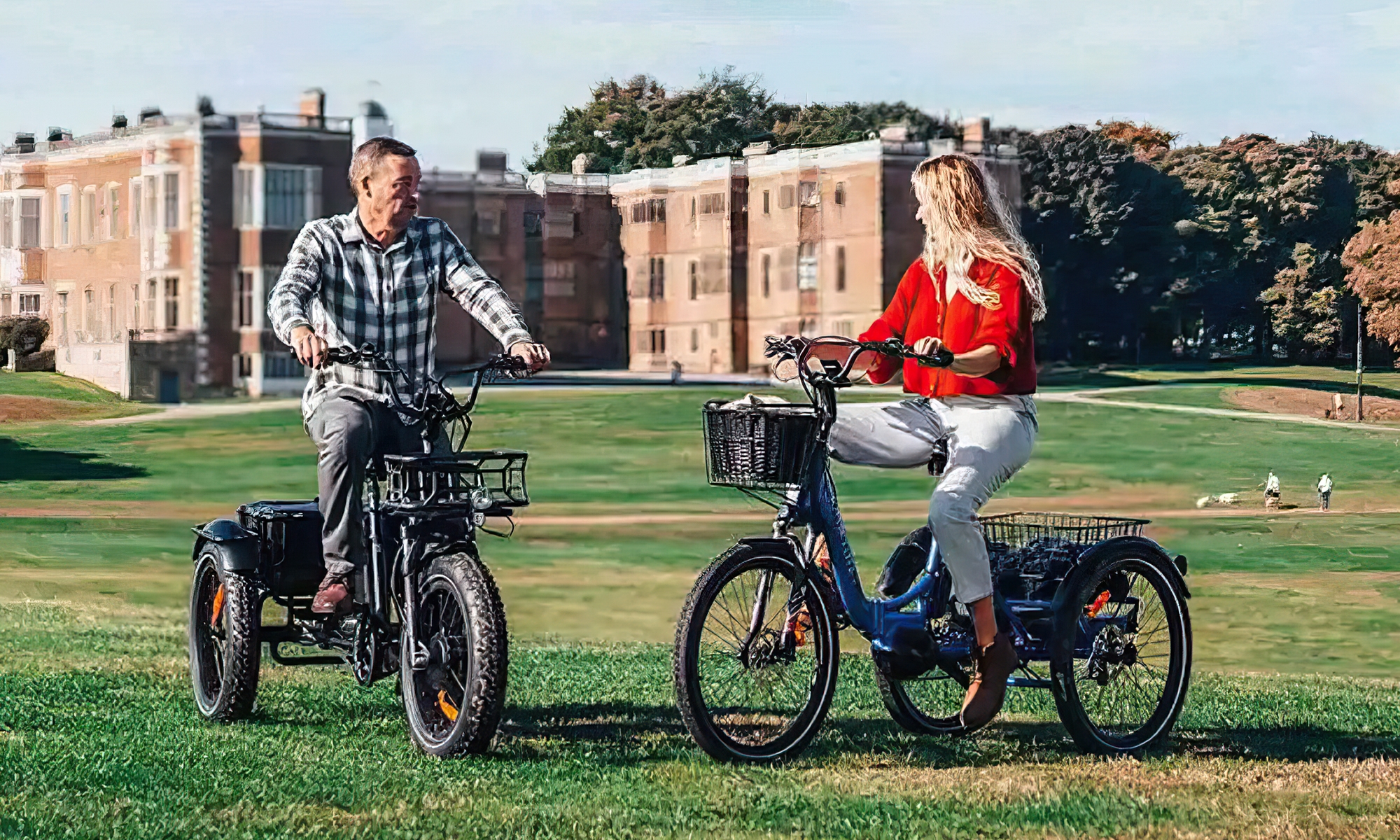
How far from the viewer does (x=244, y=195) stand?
33.9 metres

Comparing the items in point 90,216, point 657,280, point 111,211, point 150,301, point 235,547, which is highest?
point 111,211

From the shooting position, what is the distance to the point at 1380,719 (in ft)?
22.8

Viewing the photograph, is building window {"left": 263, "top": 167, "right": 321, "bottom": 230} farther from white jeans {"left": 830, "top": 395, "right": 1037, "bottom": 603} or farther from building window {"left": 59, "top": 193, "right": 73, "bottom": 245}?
white jeans {"left": 830, "top": 395, "right": 1037, "bottom": 603}

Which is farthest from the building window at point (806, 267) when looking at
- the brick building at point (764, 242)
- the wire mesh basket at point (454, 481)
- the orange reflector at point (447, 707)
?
the orange reflector at point (447, 707)

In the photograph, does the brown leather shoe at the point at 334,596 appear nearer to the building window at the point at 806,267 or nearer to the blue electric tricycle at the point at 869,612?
the blue electric tricycle at the point at 869,612

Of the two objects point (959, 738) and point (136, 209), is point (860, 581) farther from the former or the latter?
point (136, 209)

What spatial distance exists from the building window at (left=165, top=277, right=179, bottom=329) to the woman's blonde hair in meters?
27.8

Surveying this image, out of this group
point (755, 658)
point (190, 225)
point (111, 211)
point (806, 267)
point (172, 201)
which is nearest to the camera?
point (755, 658)

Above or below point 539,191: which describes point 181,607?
below

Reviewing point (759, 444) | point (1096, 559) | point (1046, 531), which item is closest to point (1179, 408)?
point (1046, 531)

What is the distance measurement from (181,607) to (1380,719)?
8.67 metres

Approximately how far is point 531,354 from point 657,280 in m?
34.1

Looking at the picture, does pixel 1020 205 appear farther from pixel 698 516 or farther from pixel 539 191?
pixel 698 516

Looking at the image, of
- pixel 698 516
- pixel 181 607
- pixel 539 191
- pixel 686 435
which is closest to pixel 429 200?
pixel 539 191
